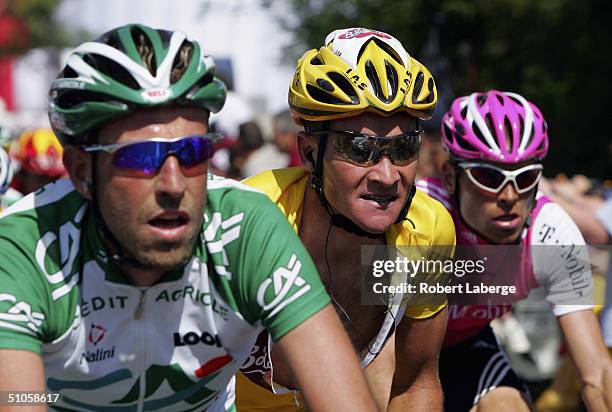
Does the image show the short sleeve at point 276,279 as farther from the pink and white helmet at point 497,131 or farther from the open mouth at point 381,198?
the pink and white helmet at point 497,131

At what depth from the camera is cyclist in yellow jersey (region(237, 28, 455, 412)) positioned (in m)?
4.25

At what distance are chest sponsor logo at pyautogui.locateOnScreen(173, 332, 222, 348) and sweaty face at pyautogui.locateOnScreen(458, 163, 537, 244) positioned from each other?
7.56 ft

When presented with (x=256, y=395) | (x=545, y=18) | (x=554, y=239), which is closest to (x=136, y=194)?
(x=256, y=395)

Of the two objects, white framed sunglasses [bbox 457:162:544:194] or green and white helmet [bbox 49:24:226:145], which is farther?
white framed sunglasses [bbox 457:162:544:194]

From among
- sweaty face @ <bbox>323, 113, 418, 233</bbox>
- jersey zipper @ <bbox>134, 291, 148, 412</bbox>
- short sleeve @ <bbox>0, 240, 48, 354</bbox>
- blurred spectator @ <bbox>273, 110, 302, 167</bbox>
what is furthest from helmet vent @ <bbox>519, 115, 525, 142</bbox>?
blurred spectator @ <bbox>273, 110, 302, 167</bbox>

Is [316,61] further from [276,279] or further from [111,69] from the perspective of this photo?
[276,279]

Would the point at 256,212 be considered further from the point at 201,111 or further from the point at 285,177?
the point at 285,177

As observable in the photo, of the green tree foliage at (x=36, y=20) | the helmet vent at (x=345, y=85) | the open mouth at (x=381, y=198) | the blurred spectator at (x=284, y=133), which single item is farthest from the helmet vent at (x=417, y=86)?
the green tree foliage at (x=36, y=20)

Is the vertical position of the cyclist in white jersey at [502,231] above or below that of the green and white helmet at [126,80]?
below

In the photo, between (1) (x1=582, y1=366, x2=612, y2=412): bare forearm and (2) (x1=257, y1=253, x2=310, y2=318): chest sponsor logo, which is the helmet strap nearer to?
(2) (x1=257, y1=253, x2=310, y2=318): chest sponsor logo

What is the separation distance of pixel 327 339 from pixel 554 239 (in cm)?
245

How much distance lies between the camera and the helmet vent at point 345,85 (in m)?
4.28

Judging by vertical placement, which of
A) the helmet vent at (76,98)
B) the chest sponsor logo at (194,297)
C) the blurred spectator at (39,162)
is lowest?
the blurred spectator at (39,162)

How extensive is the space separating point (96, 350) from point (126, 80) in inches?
33.8
